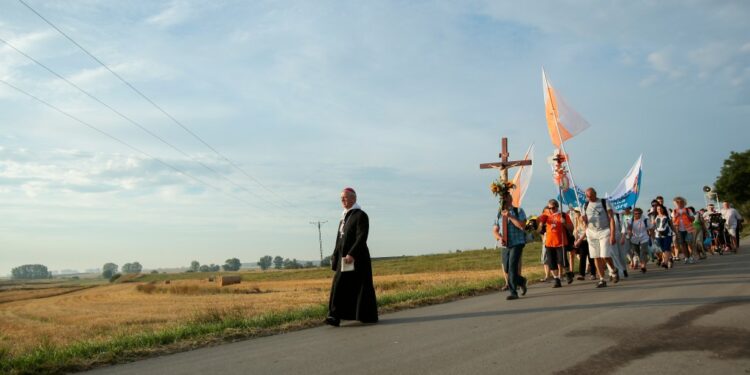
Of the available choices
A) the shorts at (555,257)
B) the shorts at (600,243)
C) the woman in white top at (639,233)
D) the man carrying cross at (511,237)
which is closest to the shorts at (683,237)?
the woman in white top at (639,233)

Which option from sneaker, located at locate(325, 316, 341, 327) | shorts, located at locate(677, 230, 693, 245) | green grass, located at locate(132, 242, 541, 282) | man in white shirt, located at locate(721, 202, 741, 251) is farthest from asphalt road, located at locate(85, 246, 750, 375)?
green grass, located at locate(132, 242, 541, 282)

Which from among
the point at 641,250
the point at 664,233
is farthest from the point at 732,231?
the point at 641,250

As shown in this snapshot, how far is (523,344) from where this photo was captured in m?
6.13

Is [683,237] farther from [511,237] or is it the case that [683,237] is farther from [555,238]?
[511,237]

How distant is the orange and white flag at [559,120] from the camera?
56.2 ft

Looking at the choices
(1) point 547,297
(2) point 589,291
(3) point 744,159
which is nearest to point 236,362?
(1) point 547,297

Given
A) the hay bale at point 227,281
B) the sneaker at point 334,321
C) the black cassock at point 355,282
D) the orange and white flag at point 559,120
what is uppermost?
the orange and white flag at point 559,120

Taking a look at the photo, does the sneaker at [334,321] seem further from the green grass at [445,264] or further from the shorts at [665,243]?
the green grass at [445,264]

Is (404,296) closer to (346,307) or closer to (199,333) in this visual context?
(346,307)

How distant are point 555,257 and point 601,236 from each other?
1.65 m

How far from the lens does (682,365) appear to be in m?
4.93

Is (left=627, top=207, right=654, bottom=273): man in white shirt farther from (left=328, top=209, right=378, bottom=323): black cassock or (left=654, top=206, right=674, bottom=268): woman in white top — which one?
(left=328, top=209, right=378, bottom=323): black cassock

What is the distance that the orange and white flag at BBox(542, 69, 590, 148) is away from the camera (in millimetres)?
17125

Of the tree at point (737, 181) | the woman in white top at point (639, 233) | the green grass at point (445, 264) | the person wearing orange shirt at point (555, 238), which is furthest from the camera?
the tree at point (737, 181)
